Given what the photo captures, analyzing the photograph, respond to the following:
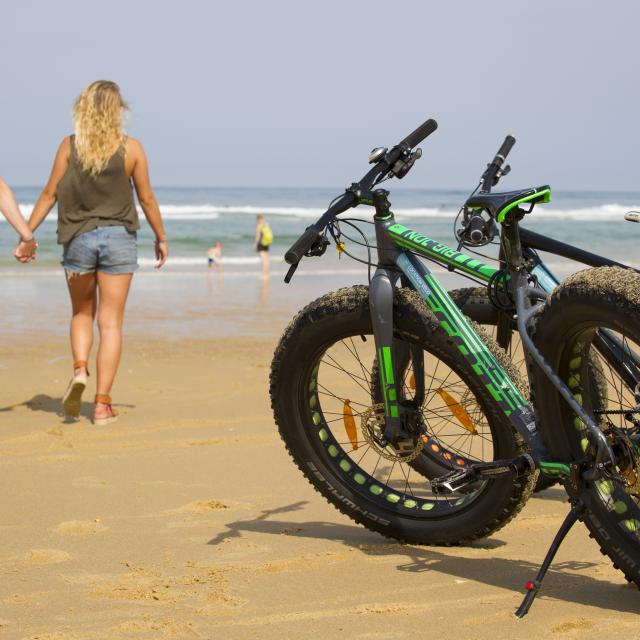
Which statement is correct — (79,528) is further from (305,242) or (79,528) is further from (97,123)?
(97,123)

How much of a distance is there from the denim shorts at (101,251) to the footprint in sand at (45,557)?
8.69ft

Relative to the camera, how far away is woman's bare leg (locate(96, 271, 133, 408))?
6379 millimetres

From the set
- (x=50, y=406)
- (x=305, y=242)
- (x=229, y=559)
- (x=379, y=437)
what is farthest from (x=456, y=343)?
(x=50, y=406)

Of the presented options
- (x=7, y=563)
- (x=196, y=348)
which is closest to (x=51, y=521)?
(x=7, y=563)

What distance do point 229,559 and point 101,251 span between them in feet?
9.48

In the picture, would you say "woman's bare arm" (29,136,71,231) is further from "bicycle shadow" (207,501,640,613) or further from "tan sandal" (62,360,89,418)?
"bicycle shadow" (207,501,640,613)

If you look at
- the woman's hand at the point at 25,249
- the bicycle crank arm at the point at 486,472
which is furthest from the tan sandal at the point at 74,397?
the bicycle crank arm at the point at 486,472

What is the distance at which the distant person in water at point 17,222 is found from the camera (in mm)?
5849

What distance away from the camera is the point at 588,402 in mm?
3408

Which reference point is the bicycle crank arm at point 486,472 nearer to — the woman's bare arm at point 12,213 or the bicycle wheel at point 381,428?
the bicycle wheel at point 381,428

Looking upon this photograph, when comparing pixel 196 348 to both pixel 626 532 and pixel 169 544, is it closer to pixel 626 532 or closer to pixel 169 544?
pixel 169 544

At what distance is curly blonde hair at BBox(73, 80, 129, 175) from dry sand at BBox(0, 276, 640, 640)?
5.12 feet

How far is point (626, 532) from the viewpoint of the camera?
3.26m

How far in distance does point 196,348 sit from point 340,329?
581 cm
